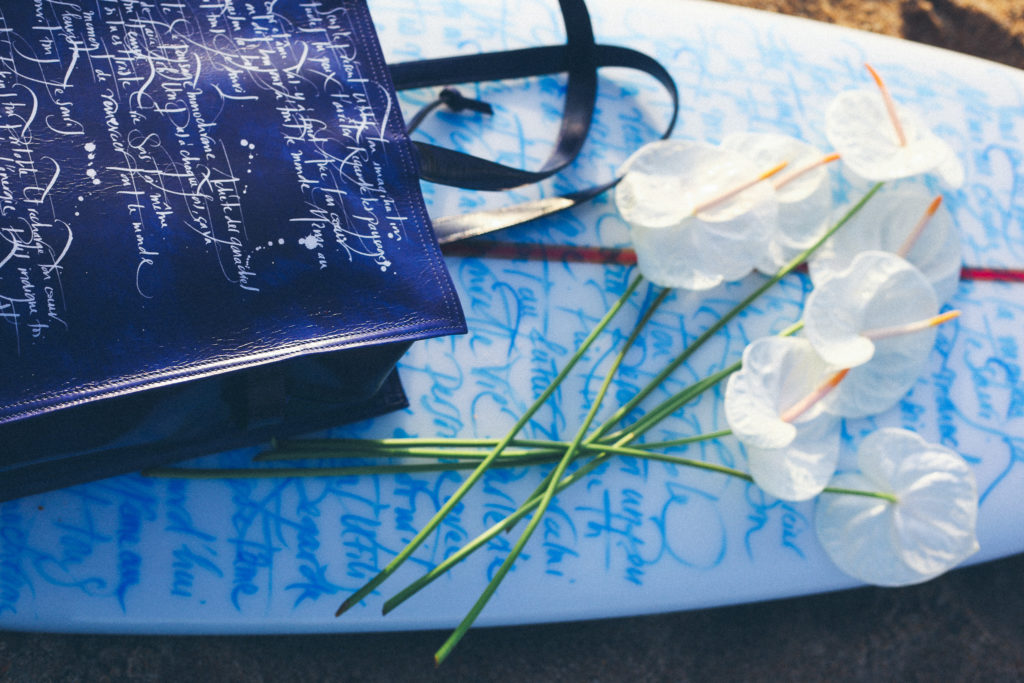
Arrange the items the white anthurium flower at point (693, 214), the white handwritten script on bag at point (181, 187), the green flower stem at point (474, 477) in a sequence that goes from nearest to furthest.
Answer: the white handwritten script on bag at point (181, 187) < the green flower stem at point (474, 477) < the white anthurium flower at point (693, 214)

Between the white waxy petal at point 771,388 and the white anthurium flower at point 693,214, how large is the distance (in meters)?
0.10

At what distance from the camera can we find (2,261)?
59cm

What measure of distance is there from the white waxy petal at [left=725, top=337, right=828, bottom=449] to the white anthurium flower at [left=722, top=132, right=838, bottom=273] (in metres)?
0.16

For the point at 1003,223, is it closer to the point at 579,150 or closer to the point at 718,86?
the point at 718,86

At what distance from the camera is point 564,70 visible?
3.33ft

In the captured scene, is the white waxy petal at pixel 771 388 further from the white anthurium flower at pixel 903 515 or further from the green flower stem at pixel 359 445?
the green flower stem at pixel 359 445

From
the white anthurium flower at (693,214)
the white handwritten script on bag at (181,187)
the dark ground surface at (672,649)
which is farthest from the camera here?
the dark ground surface at (672,649)

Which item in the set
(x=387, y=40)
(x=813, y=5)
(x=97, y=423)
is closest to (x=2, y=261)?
(x=97, y=423)

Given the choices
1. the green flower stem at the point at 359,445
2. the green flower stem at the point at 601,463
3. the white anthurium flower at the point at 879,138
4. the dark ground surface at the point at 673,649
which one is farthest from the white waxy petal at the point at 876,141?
the dark ground surface at the point at 673,649

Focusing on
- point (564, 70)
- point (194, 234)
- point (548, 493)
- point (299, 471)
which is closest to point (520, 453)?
point (548, 493)

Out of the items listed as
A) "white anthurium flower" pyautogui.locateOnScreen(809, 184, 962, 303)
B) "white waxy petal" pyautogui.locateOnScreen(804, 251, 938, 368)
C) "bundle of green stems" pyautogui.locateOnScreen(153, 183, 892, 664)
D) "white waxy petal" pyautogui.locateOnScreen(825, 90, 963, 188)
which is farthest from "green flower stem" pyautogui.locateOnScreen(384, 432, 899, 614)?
"white waxy petal" pyautogui.locateOnScreen(825, 90, 963, 188)

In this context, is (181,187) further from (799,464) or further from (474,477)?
(799,464)

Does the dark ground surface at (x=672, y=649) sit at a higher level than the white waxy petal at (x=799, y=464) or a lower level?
lower

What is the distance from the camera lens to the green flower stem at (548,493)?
0.66 m
